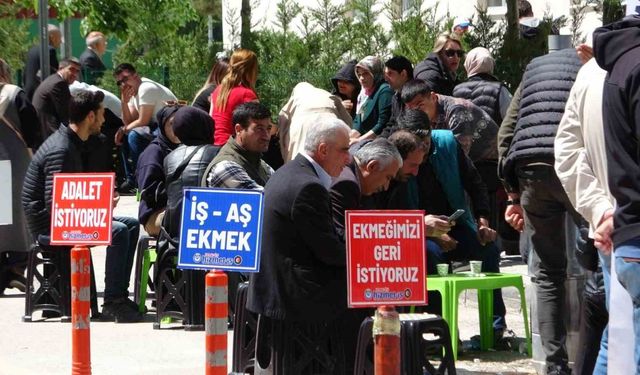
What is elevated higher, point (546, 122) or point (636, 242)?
point (546, 122)

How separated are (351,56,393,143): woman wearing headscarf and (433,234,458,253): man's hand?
3110 mm

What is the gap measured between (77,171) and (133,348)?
69.5 inches

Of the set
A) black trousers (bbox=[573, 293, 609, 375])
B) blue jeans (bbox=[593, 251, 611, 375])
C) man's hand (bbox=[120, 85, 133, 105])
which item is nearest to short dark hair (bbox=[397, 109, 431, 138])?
black trousers (bbox=[573, 293, 609, 375])

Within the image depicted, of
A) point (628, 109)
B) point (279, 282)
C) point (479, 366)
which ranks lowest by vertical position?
point (479, 366)

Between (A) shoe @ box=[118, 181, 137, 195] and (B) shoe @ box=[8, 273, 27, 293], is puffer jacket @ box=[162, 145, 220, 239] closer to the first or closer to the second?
(B) shoe @ box=[8, 273, 27, 293]

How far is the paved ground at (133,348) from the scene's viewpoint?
30.5 ft

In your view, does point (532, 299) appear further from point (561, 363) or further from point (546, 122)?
point (546, 122)

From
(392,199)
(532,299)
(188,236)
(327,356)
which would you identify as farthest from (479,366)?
(188,236)

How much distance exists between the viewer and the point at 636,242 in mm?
5523

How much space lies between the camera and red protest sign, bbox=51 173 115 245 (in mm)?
8906

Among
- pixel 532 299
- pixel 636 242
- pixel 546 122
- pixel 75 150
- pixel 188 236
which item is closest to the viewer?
pixel 636 242

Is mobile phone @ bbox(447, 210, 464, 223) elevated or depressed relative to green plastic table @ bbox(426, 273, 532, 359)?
elevated

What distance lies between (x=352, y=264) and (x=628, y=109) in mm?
1620

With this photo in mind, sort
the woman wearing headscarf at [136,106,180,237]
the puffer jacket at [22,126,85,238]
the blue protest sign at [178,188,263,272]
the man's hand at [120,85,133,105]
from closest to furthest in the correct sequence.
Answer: the blue protest sign at [178,188,263,272] < the puffer jacket at [22,126,85,238] < the woman wearing headscarf at [136,106,180,237] < the man's hand at [120,85,133,105]
